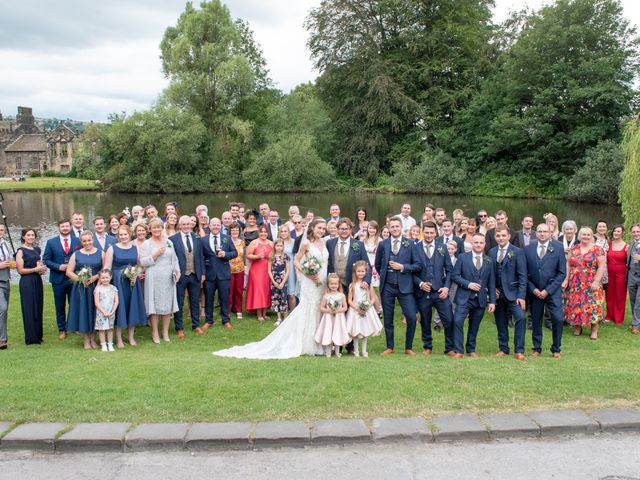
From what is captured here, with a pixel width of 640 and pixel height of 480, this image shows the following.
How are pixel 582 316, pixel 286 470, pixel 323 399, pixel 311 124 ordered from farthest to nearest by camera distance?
pixel 311 124 < pixel 582 316 < pixel 323 399 < pixel 286 470

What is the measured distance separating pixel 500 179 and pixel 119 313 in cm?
3856

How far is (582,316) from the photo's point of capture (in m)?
9.83

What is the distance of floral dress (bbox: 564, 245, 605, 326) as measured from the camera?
9.77m

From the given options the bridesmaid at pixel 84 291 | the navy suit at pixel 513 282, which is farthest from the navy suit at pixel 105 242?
the navy suit at pixel 513 282

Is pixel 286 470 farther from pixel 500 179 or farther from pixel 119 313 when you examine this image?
pixel 500 179

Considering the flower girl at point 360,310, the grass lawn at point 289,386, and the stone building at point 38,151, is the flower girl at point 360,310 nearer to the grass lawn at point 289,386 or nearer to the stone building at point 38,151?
the grass lawn at point 289,386

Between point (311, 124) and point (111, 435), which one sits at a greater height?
point (311, 124)

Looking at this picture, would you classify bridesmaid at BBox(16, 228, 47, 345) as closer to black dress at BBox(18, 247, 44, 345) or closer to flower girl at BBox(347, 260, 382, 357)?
black dress at BBox(18, 247, 44, 345)

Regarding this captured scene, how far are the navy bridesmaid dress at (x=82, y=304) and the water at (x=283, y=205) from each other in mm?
18027

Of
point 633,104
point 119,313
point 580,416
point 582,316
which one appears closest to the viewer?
point 580,416

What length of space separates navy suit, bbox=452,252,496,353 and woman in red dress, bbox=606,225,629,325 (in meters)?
3.77

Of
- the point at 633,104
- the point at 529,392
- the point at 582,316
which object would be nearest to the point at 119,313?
the point at 529,392

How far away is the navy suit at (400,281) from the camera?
829 centimetres

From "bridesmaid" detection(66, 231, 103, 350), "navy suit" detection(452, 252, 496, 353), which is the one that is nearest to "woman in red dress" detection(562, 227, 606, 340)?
"navy suit" detection(452, 252, 496, 353)
